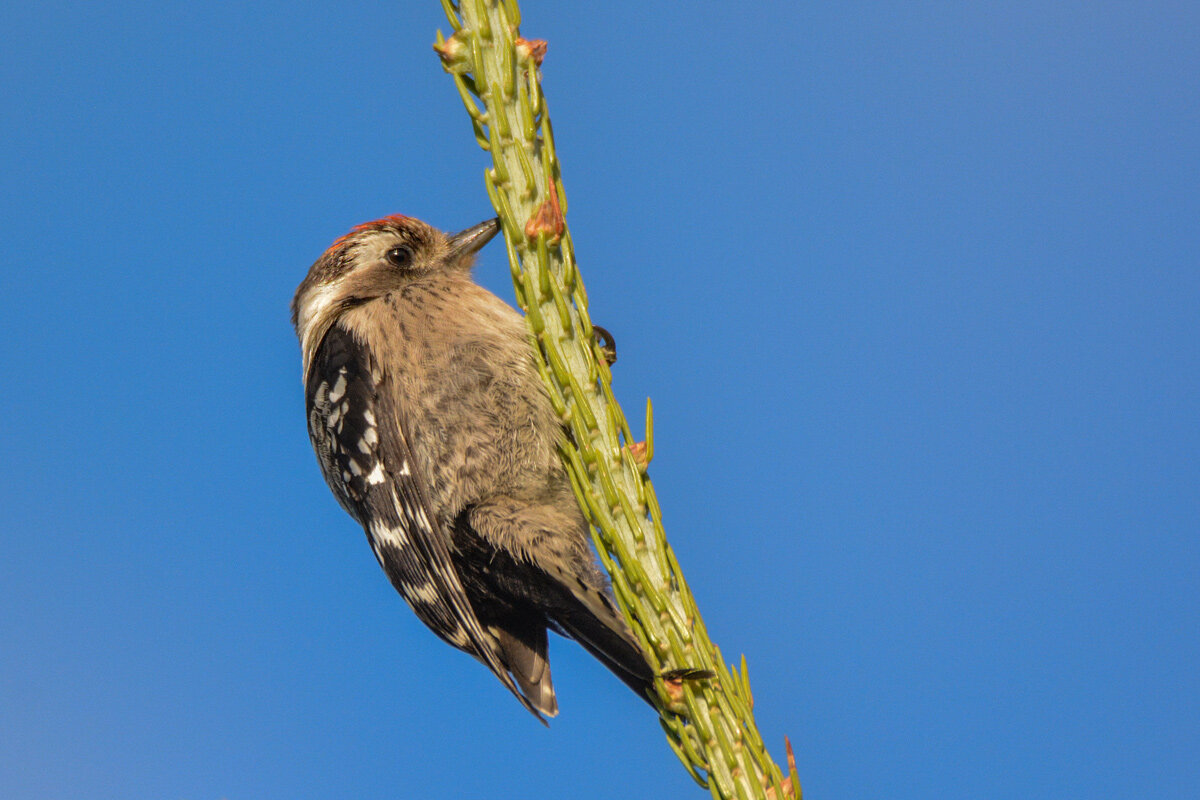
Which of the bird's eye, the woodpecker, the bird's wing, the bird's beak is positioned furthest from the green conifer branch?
the bird's eye

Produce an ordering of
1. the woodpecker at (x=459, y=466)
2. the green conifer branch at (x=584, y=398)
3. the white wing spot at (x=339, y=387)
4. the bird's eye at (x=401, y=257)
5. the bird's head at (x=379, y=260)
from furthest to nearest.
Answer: the bird's eye at (x=401, y=257)
the bird's head at (x=379, y=260)
the white wing spot at (x=339, y=387)
the woodpecker at (x=459, y=466)
the green conifer branch at (x=584, y=398)

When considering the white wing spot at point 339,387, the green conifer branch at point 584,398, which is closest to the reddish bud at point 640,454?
the green conifer branch at point 584,398

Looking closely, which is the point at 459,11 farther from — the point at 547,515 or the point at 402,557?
the point at 402,557

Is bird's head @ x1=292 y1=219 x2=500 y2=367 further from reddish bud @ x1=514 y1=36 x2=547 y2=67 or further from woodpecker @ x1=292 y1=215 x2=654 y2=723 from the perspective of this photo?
reddish bud @ x1=514 y1=36 x2=547 y2=67

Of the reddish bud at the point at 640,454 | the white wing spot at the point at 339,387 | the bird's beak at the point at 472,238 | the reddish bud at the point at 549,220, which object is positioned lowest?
the reddish bud at the point at 640,454

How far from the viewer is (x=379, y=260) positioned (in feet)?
11.6

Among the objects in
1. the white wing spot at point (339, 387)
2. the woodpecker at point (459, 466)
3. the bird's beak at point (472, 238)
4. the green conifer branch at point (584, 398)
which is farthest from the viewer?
the bird's beak at point (472, 238)

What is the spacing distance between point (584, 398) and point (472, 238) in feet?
5.06

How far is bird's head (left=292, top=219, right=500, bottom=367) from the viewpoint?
3393 mm

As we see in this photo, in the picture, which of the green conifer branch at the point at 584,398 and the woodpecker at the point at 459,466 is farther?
the woodpecker at the point at 459,466

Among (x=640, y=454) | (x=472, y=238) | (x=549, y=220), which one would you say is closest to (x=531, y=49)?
(x=549, y=220)

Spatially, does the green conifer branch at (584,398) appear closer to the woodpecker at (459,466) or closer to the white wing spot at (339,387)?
the woodpecker at (459,466)

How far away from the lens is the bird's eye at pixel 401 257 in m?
3.51

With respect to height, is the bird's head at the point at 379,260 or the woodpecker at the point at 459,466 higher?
the bird's head at the point at 379,260
